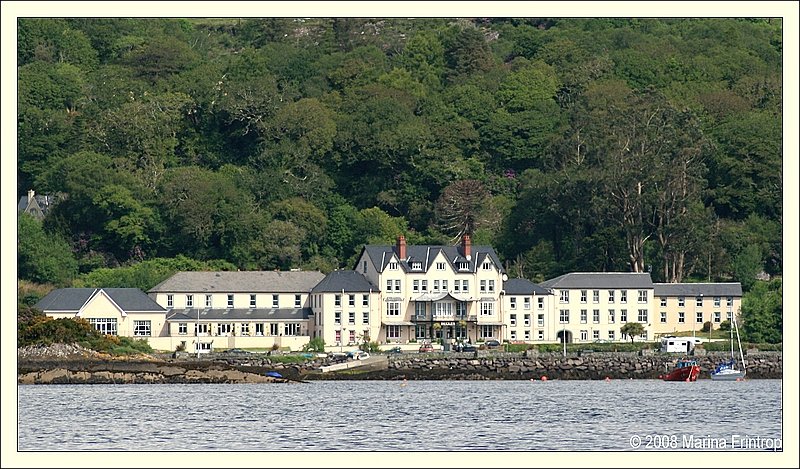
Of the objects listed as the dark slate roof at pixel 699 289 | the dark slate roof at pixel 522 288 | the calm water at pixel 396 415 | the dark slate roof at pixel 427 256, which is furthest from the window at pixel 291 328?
the dark slate roof at pixel 699 289

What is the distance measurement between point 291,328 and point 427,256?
7071 mm

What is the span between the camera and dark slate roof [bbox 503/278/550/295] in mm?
95625

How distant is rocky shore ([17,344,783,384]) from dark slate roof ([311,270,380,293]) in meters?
9.75

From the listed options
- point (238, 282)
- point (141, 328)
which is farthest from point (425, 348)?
point (141, 328)

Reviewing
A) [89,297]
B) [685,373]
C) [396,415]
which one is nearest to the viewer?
[396,415]

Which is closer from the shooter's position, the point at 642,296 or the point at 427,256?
the point at 642,296

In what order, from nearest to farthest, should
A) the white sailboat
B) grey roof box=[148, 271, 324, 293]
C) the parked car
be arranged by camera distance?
the white sailboat < the parked car < grey roof box=[148, 271, 324, 293]

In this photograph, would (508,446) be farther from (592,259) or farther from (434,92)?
(434,92)

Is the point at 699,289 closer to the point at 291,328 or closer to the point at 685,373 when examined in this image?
the point at 685,373

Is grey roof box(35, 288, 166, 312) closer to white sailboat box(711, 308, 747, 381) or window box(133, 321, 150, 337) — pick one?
window box(133, 321, 150, 337)

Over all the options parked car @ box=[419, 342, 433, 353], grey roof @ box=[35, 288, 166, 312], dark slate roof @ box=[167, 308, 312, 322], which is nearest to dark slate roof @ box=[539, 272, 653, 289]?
parked car @ box=[419, 342, 433, 353]

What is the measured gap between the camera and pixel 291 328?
93750mm

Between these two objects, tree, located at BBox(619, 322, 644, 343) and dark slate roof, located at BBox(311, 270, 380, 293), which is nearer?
tree, located at BBox(619, 322, 644, 343)

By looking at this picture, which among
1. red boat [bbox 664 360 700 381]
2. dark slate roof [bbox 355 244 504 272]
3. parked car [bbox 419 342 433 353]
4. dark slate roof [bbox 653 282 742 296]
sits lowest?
red boat [bbox 664 360 700 381]
